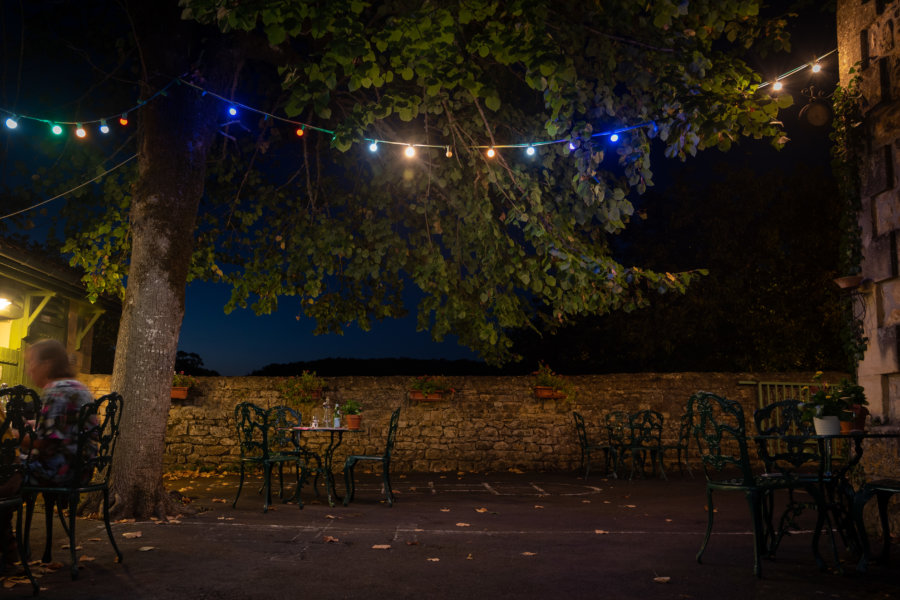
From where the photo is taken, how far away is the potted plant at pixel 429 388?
10461mm

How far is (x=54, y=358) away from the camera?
4.29 m

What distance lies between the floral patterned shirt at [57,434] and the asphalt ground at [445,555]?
55 centimetres

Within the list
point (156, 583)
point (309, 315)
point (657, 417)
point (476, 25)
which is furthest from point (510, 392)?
point (156, 583)

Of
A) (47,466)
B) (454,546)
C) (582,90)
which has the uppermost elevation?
(582,90)

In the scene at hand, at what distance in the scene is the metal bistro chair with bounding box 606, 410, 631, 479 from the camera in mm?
9547

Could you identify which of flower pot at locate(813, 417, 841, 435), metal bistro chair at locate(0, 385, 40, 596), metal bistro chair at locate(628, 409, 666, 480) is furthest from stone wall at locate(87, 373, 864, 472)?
metal bistro chair at locate(0, 385, 40, 596)

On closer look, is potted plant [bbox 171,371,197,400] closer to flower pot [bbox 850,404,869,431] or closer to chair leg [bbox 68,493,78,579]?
chair leg [bbox 68,493,78,579]

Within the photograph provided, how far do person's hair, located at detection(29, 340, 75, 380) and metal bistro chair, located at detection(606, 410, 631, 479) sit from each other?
285 inches

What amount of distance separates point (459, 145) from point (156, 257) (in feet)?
11.3

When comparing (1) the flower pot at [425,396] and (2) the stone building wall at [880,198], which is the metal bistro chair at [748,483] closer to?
(2) the stone building wall at [880,198]

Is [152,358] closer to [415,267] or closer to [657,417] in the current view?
[415,267]

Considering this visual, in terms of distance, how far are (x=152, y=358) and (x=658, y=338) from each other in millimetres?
13371

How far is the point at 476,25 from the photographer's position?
21.8ft

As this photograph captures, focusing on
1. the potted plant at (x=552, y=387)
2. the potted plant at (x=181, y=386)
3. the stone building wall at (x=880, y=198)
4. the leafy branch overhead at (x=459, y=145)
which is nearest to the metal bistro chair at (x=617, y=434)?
the potted plant at (x=552, y=387)
